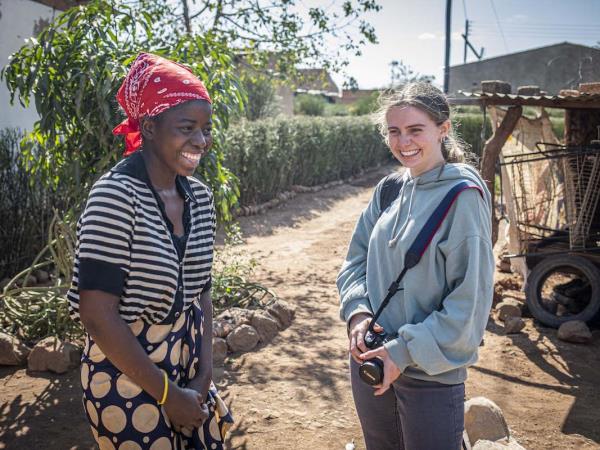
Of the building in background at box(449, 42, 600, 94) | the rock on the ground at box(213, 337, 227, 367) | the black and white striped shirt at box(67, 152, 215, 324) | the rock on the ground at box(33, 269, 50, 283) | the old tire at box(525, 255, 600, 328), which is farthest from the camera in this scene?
the building in background at box(449, 42, 600, 94)

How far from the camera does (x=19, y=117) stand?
303 inches

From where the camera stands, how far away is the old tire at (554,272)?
19.2 ft

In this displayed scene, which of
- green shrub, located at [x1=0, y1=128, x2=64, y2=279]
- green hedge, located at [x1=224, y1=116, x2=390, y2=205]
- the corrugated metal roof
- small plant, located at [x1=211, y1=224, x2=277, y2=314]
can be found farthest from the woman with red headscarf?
green hedge, located at [x1=224, y1=116, x2=390, y2=205]

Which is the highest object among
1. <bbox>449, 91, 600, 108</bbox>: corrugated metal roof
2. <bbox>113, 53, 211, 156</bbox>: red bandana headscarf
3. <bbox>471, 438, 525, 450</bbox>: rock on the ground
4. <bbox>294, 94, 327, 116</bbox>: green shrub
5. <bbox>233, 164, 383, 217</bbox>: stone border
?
<bbox>294, 94, 327, 116</bbox>: green shrub

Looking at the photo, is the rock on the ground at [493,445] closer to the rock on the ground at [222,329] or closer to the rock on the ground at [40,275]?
the rock on the ground at [222,329]

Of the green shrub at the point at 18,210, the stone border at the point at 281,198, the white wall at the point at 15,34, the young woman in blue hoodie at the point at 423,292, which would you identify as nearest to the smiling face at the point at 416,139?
the young woman in blue hoodie at the point at 423,292

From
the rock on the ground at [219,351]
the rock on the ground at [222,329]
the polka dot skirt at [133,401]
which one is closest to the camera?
the polka dot skirt at [133,401]

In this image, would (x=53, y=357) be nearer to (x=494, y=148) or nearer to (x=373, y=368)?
(x=373, y=368)

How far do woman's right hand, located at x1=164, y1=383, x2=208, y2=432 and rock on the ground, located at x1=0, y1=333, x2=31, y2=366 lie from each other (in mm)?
3239

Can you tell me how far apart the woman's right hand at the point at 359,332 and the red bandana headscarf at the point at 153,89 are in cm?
93

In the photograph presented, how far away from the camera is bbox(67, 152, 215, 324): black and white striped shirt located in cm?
167

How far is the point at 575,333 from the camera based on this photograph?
5578mm

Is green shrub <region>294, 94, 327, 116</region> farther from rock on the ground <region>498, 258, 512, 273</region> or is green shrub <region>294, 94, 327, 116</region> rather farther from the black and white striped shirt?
the black and white striped shirt

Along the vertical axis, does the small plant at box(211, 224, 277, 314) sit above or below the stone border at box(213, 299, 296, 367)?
above
